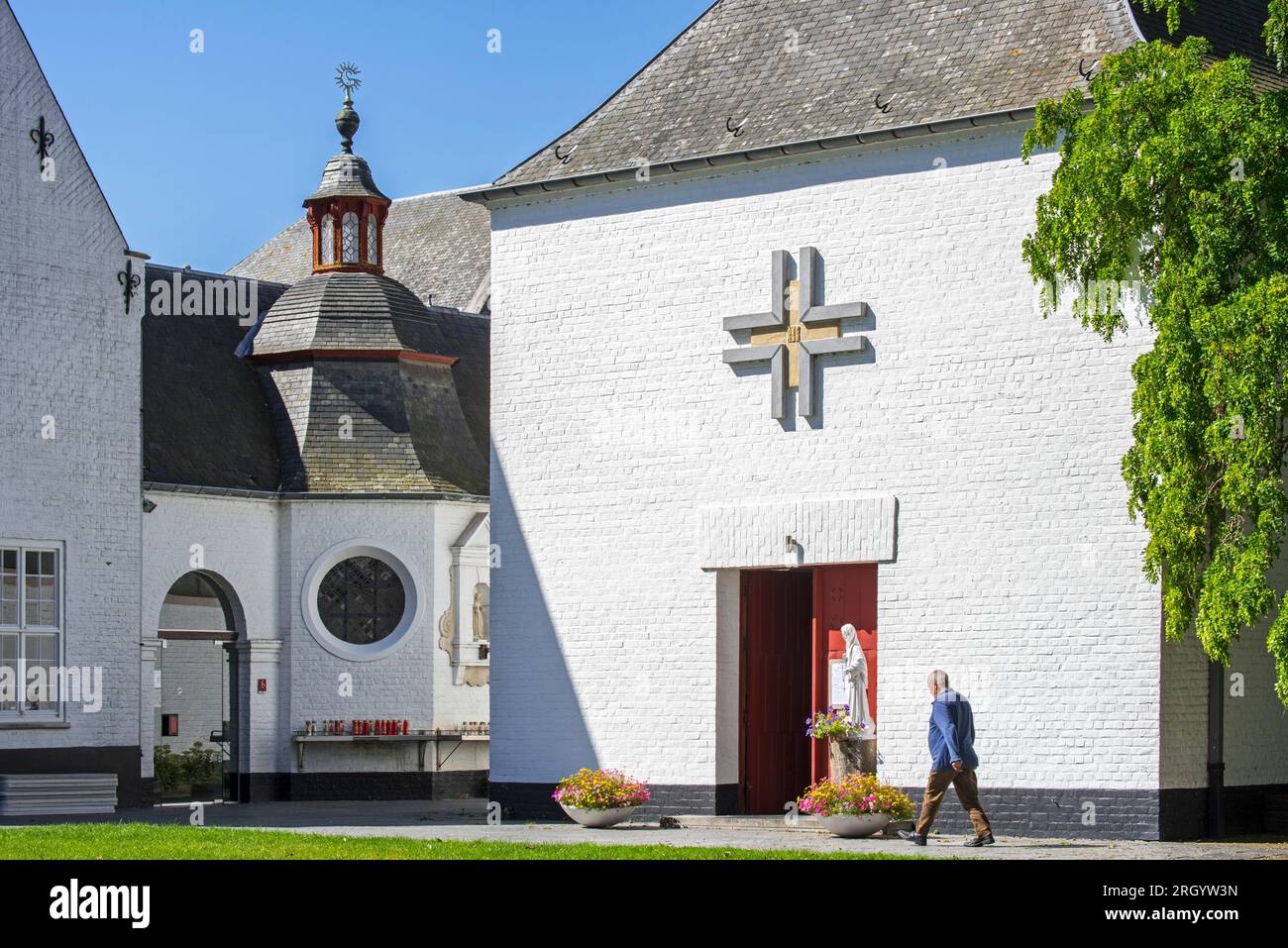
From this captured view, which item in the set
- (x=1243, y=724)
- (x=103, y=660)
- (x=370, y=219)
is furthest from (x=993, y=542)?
(x=370, y=219)

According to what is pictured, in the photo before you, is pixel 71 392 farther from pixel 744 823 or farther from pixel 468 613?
pixel 744 823

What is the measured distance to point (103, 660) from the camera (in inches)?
1133

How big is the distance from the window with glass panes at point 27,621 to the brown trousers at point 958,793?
1329 centimetres

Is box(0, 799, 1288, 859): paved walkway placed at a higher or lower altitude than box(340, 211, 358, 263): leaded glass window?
lower

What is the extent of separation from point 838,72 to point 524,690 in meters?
8.64

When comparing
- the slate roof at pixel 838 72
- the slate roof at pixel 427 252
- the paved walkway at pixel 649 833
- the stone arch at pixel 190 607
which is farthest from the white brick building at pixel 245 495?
the slate roof at pixel 427 252

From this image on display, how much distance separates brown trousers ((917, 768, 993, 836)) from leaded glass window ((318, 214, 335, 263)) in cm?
2093

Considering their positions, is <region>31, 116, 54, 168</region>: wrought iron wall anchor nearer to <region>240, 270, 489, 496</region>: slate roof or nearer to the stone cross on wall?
<region>240, 270, 489, 496</region>: slate roof

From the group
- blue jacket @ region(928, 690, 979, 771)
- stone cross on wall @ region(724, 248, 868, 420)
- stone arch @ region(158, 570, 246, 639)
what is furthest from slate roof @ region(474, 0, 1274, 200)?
stone arch @ region(158, 570, 246, 639)

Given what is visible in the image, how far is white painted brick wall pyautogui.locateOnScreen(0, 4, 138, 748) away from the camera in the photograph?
92.1ft

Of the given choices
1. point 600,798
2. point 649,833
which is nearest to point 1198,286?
point 649,833

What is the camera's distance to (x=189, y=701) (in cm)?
4216

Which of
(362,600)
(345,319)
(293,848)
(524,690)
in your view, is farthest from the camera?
(345,319)

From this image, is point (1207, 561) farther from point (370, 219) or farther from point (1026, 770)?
point (370, 219)
